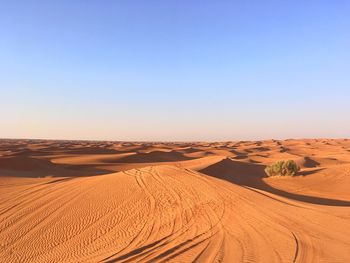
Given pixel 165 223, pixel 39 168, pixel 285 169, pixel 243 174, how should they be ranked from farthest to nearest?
pixel 39 168
pixel 243 174
pixel 285 169
pixel 165 223

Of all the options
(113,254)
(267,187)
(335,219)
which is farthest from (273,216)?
(267,187)

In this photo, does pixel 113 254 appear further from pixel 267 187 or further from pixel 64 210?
pixel 267 187

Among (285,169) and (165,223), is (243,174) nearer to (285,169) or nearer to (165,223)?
(285,169)

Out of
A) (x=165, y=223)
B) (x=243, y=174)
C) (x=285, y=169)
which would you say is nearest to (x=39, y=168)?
(x=243, y=174)

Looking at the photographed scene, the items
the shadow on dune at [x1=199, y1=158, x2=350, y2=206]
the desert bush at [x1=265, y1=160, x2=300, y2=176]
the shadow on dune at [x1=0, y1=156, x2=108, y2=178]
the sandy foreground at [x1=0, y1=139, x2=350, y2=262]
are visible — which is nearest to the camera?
the sandy foreground at [x1=0, y1=139, x2=350, y2=262]

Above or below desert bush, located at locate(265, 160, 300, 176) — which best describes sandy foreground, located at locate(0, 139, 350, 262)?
below

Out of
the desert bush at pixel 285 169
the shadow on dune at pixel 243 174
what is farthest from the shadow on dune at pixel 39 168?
the desert bush at pixel 285 169

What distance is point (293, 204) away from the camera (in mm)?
13641

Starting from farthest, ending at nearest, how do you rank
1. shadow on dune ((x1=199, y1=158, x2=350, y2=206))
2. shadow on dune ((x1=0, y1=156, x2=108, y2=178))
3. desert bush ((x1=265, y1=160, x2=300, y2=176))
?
shadow on dune ((x1=0, y1=156, x2=108, y2=178)) → desert bush ((x1=265, y1=160, x2=300, y2=176)) → shadow on dune ((x1=199, y1=158, x2=350, y2=206))

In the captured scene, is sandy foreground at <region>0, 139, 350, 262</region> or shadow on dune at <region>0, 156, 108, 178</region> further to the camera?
shadow on dune at <region>0, 156, 108, 178</region>

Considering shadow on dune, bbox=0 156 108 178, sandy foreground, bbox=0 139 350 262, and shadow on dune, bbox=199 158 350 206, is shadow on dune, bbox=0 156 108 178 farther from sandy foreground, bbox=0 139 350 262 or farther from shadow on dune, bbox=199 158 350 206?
sandy foreground, bbox=0 139 350 262

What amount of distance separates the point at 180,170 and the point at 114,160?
70.9 feet

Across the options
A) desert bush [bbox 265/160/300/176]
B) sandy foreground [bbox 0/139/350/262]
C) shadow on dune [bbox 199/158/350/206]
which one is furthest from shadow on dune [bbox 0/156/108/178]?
desert bush [bbox 265/160/300/176]

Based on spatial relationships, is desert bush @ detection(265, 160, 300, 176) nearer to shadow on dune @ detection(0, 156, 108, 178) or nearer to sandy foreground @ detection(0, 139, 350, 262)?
sandy foreground @ detection(0, 139, 350, 262)
